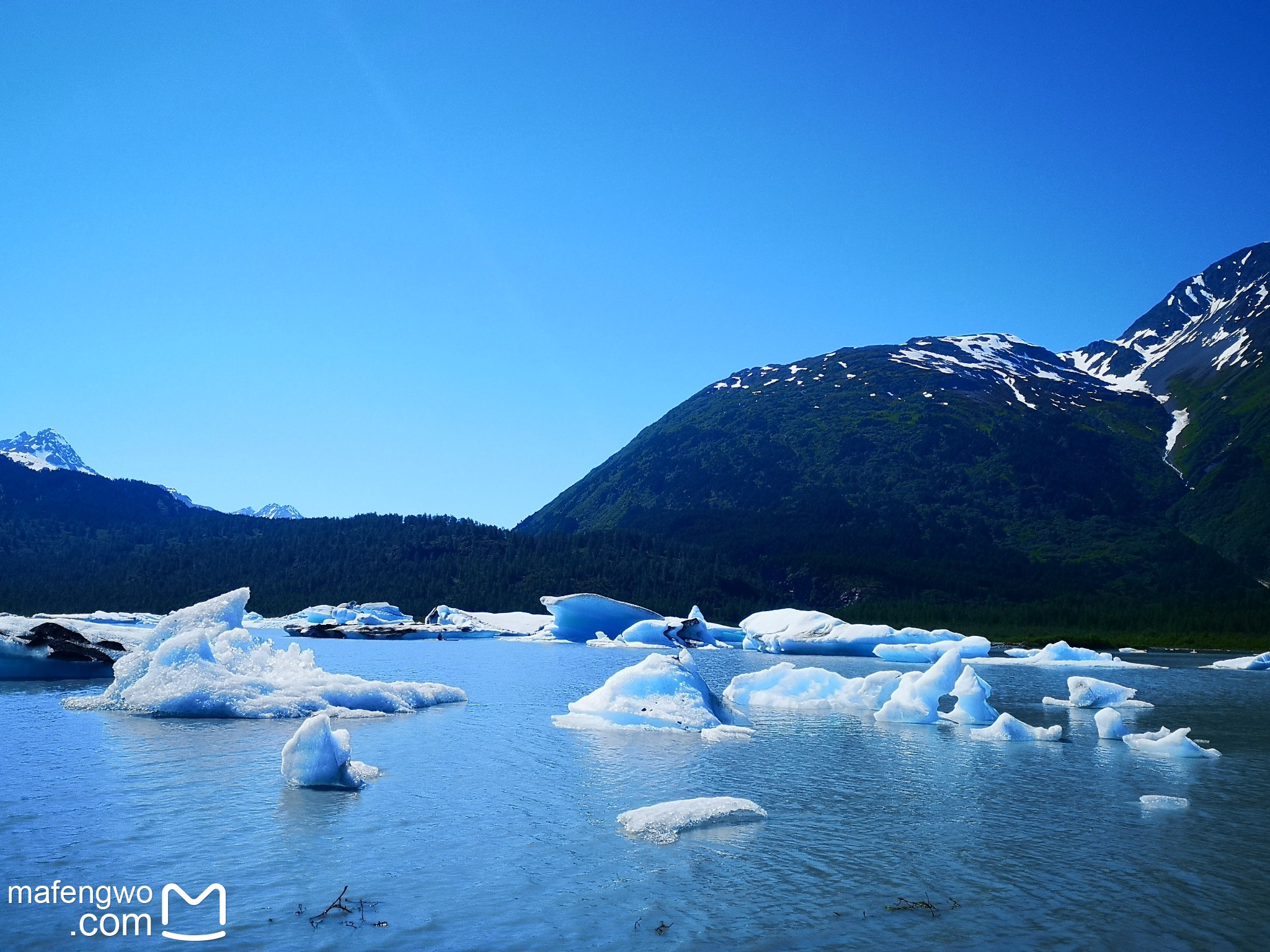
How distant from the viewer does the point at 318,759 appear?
52.4 ft

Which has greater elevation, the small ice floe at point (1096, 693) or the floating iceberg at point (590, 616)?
the floating iceberg at point (590, 616)

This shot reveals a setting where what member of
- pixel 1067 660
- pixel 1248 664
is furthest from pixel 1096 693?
pixel 1248 664

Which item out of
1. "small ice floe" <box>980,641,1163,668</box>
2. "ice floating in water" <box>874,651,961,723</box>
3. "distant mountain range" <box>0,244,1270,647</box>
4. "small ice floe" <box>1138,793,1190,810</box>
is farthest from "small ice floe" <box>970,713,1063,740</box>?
"distant mountain range" <box>0,244,1270,647</box>

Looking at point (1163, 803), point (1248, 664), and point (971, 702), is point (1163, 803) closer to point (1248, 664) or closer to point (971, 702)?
point (971, 702)

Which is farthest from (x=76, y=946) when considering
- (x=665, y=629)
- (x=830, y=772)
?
(x=665, y=629)

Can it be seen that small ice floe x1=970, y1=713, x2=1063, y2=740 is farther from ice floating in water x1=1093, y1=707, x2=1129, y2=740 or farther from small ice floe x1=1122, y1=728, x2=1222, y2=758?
small ice floe x1=1122, y1=728, x2=1222, y2=758

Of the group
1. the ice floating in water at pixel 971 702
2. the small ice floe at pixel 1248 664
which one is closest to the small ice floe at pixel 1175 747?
the ice floating in water at pixel 971 702

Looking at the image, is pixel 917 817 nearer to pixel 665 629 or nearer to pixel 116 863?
pixel 116 863

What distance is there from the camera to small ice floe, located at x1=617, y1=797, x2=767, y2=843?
13.9 metres

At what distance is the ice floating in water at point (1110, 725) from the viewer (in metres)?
26.4

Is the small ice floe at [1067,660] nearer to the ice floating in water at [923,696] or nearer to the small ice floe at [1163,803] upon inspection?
the ice floating in water at [923,696]

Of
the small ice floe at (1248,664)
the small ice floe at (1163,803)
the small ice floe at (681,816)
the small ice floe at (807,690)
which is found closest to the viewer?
the small ice floe at (681,816)

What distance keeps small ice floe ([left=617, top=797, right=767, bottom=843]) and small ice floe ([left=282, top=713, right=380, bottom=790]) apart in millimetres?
5162

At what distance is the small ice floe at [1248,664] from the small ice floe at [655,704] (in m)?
52.5
